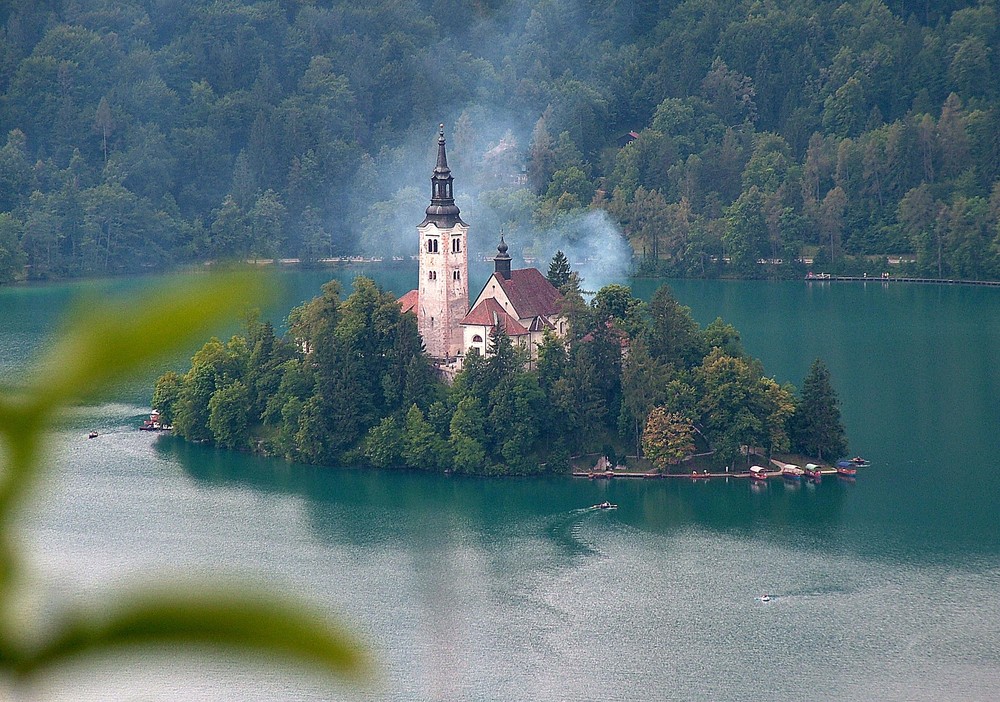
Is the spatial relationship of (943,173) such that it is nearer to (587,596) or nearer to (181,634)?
(587,596)

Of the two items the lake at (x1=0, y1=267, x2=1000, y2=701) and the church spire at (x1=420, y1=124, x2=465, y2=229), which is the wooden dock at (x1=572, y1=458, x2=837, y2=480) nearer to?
the lake at (x1=0, y1=267, x2=1000, y2=701)

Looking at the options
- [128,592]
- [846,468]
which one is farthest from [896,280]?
[128,592]

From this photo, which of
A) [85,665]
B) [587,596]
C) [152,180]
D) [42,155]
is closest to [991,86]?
[152,180]

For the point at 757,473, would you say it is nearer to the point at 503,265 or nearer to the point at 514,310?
the point at 514,310

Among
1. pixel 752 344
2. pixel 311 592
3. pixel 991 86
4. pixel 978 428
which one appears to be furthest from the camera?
pixel 991 86

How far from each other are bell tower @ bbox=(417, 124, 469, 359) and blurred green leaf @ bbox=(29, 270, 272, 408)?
25.6m

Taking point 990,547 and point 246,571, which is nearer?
point 246,571

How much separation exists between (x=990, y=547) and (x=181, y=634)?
2215 cm

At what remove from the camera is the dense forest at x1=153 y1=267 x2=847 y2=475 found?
85.3 ft

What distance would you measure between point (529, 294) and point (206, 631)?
87.5ft

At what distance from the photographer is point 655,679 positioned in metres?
18.2

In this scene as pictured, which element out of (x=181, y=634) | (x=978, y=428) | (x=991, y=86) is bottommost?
(x=181, y=634)

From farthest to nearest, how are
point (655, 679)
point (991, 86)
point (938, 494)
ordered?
point (991, 86) < point (938, 494) < point (655, 679)

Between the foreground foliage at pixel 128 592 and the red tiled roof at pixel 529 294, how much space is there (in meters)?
26.1
